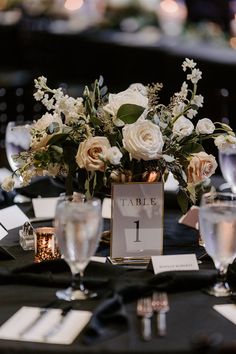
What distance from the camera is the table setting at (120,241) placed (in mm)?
1403

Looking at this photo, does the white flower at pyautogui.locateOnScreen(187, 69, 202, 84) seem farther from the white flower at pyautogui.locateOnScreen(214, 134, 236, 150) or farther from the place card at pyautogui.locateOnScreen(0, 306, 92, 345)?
the place card at pyautogui.locateOnScreen(0, 306, 92, 345)

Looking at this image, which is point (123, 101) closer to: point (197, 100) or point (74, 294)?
point (197, 100)

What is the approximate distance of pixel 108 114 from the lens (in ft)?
6.17

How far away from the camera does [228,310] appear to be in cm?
151

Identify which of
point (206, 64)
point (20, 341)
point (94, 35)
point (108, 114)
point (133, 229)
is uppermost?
point (94, 35)

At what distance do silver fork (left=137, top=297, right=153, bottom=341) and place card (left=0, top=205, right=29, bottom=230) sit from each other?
75 centimetres

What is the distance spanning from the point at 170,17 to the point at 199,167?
24.5 ft

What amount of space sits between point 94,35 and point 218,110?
144 inches

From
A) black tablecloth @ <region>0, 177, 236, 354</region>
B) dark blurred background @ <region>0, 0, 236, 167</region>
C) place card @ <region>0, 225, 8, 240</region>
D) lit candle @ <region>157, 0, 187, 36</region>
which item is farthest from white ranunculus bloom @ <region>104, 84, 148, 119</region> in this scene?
lit candle @ <region>157, 0, 187, 36</region>

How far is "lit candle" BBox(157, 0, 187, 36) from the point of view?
893 centimetres

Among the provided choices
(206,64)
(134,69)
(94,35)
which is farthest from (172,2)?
(206,64)

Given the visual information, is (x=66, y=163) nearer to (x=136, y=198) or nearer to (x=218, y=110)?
(x=136, y=198)

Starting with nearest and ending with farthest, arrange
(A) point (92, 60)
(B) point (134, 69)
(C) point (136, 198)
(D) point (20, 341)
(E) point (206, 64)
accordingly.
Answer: (D) point (20, 341)
(C) point (136, 198)
(E) point (206, 64)
(B) point (134, 69)
(A) point (92, 60)

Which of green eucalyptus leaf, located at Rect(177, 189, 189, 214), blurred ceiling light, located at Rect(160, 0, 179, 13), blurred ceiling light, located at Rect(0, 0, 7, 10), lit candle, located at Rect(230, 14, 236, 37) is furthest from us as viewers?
blurred ceiling light, located at Rect(0, 0, 7, 10)
